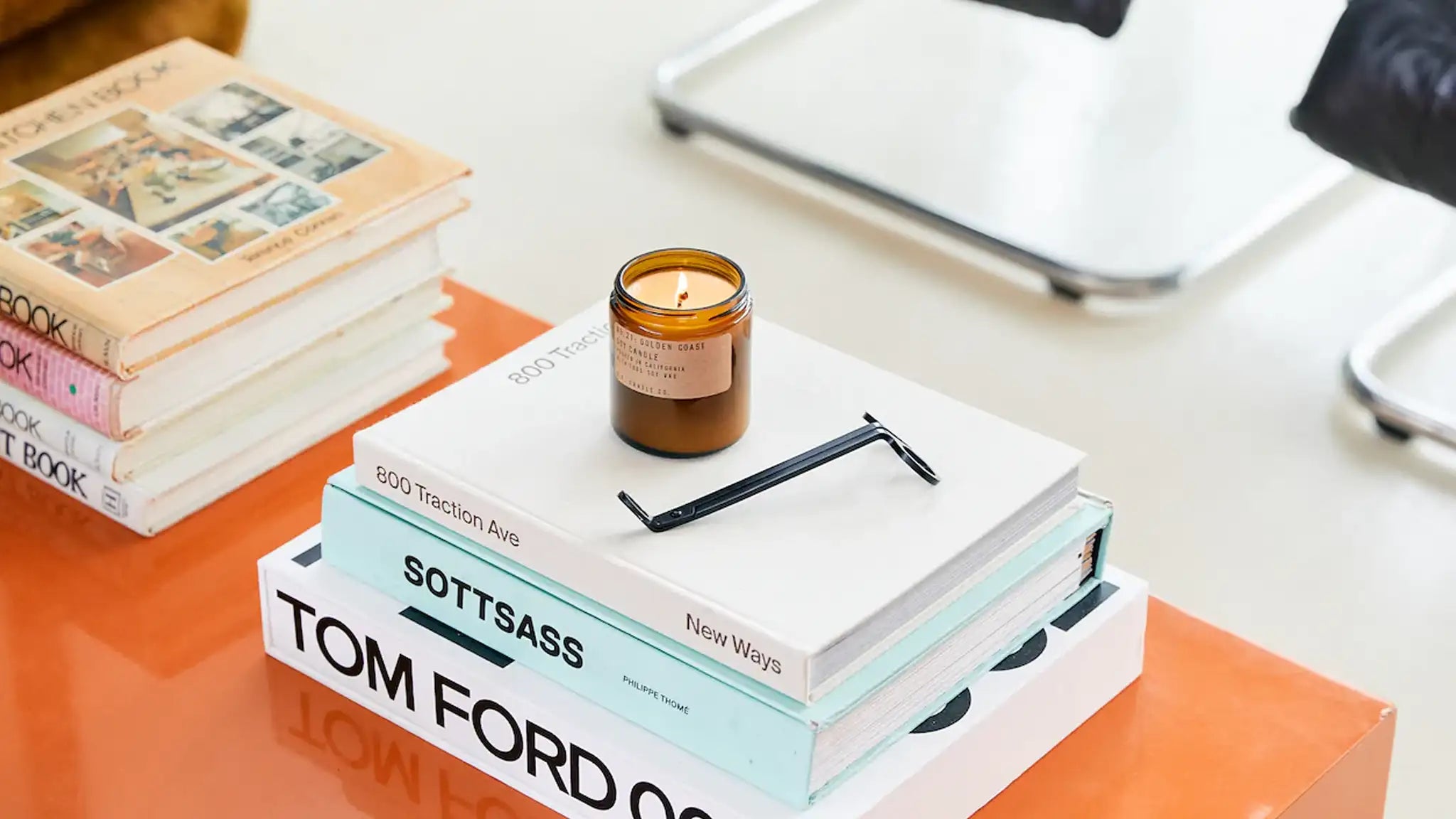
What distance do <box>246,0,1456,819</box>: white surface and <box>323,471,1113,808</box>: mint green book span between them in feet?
1.95

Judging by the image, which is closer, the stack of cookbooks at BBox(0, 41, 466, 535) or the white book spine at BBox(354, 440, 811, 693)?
the white book spine at BBox(354, 440, 811, 693)

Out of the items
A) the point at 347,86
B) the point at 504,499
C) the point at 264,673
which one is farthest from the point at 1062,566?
the point at 347,86

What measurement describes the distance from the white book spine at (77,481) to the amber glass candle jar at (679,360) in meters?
0.33

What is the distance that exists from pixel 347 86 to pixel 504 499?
1473 millimetres

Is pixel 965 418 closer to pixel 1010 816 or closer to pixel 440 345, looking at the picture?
pixel 1010 816

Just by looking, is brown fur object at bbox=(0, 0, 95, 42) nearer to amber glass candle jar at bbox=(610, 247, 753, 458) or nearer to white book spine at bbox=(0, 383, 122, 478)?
white book spine at bbox=(0, 383, 122, 478)

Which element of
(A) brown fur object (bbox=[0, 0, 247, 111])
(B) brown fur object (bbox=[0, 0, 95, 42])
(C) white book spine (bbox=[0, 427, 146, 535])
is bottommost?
(A) brown fur object (bbox=[0, 0, 247, 111])

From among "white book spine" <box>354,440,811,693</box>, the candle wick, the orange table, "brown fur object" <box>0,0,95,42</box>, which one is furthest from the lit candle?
"brown fur object" <box>0,0,95,42</box>

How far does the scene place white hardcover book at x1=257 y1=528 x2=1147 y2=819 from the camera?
0.83 meters

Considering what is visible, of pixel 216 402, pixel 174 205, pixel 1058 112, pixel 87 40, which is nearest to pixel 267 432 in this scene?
pixel 216 402

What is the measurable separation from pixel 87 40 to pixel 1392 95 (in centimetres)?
129

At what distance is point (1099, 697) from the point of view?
3.14ft

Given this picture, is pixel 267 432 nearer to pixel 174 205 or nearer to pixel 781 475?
pixel 174 205

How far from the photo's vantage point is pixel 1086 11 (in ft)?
5.65
